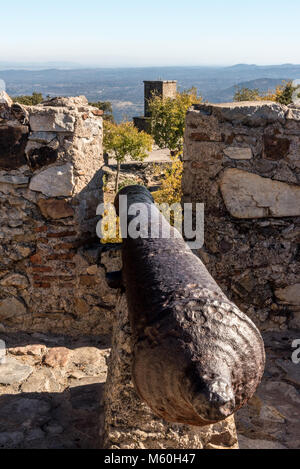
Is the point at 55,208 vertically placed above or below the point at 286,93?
below

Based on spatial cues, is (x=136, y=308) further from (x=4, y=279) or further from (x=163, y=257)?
(x=4, y=279)

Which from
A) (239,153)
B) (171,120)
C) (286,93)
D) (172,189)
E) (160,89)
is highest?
(160,89)

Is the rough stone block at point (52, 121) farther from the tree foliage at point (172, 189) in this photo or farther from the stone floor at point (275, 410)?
the tree foliage at point (172, 189)

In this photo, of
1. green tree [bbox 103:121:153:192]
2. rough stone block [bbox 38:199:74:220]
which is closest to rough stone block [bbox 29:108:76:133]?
rough stone block [bbox 38:199:74:220]

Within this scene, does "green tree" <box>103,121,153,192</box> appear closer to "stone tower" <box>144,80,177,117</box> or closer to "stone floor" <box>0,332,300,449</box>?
"stone floor" <box>0,332,300,449</box>

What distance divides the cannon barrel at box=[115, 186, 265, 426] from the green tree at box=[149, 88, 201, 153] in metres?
19.3

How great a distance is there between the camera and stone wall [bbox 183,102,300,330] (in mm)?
3850

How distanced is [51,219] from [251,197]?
175cm

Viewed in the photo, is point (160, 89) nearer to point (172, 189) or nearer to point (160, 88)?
point (160, 88)

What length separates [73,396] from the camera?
3215mm

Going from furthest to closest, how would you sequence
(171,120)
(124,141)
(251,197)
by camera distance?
(171,120), (124,141), (251,197)

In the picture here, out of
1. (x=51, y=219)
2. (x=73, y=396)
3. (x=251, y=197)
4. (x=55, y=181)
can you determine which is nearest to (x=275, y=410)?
(x=73, y=396)

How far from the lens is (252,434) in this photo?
2957mm

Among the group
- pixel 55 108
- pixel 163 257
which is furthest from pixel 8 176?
pixel 163 257
